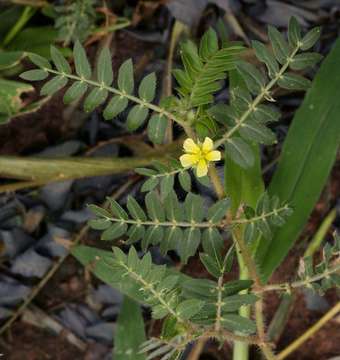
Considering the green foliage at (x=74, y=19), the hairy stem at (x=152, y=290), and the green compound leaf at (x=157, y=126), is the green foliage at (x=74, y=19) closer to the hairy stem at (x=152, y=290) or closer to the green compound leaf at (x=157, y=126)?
the green compound leaf at (x=157, y=126)

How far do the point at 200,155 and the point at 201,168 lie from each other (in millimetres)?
21

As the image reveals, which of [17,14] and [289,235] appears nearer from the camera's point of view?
[289,235]

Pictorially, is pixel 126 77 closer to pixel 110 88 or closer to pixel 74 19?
pixel 110 88

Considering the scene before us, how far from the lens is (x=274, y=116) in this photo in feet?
3.87

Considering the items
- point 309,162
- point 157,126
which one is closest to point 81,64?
point 157,126

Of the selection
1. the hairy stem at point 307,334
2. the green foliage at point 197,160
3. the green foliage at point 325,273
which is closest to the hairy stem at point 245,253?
the green foliage at point 197,160

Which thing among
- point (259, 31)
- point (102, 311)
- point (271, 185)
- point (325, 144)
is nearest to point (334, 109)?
Answer: point (325, 144)

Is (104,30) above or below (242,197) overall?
above

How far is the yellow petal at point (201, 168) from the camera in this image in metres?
1.15

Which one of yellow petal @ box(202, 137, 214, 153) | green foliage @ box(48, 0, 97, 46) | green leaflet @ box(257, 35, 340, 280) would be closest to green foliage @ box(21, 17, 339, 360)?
yellow petal @ box(202, 137, 214, 153)

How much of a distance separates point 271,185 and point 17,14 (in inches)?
32.2

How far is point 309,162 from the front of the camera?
5.58ft

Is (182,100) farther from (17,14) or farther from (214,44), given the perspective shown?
(17,14)

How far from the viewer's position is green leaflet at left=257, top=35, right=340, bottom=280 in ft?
5.53
